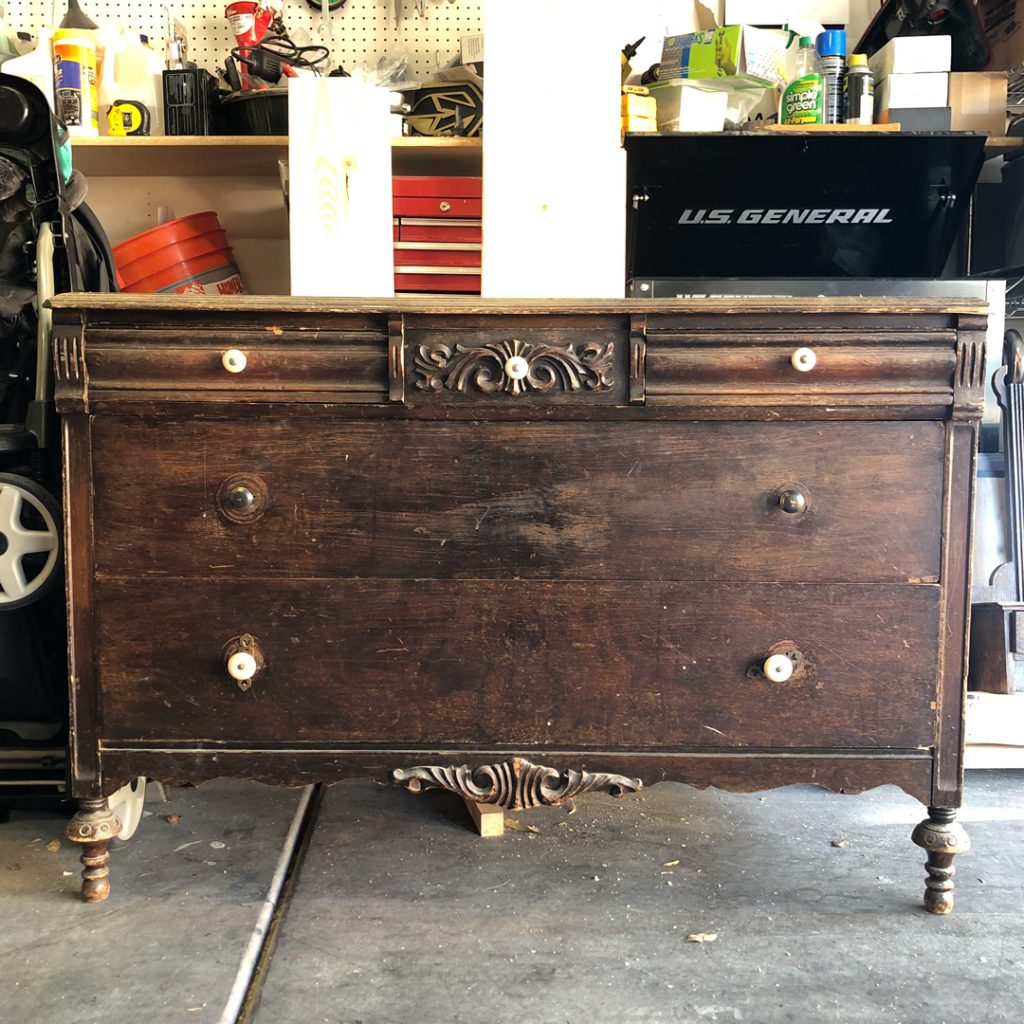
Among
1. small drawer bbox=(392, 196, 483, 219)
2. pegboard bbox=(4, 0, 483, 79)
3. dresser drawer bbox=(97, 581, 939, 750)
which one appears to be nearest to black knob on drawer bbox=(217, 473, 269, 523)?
dresser drawer bbox=(97, 581, 939, 750)

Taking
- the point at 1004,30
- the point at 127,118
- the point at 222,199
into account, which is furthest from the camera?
the point at 222,199

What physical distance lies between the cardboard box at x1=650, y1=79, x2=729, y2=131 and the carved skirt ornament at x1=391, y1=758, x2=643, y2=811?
1.37 metres

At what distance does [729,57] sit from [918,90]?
0.42m

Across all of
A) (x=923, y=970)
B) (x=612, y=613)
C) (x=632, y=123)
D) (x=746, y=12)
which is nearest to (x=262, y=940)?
(x=612, y=613)

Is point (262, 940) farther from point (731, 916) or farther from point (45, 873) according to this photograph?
point (731, 916)

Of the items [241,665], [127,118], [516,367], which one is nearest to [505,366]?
[516,367]

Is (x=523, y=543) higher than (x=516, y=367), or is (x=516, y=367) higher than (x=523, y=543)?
(x=516, y=367)

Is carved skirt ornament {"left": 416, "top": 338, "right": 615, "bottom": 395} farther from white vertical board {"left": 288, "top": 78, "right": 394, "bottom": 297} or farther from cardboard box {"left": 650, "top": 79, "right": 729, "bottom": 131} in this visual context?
cardboard box {"left": 650, "top": 79, "right": 729, "bottom": 131}

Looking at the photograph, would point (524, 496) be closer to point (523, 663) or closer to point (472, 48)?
point (523, 663)

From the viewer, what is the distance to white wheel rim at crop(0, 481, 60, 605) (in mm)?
1542

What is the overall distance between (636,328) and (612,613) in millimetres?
459

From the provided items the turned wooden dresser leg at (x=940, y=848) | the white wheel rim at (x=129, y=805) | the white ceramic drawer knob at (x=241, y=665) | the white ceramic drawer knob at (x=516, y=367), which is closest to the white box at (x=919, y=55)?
the white ceramic drawer knob at (x=516, y=367)

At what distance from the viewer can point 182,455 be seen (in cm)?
143

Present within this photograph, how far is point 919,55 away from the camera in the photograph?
193cm
